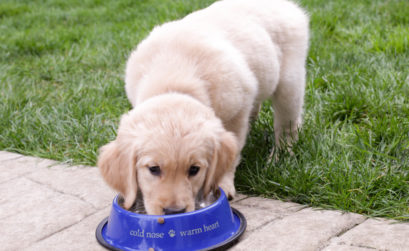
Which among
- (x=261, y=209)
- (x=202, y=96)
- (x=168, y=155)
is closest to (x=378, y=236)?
(x=261, y=209)

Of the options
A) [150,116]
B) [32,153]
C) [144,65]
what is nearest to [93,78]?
[32,153]

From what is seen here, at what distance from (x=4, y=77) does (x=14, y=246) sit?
3.23 metres

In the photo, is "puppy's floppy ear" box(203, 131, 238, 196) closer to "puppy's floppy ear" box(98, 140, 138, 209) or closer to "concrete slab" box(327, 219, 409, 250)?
"puppy's floppy ear" box(98, 140, 138, 209)

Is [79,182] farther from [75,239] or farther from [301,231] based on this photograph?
[301,231]

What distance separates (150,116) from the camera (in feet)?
7.73

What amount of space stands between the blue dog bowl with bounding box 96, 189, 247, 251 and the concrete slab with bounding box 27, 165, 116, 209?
1.90ft

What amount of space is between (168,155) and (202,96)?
575mm

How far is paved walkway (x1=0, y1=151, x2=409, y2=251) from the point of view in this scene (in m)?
2.13

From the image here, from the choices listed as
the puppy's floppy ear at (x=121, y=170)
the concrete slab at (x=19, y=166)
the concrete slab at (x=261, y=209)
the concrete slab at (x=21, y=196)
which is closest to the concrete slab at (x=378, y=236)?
the concrete slab at (x=261, y=209)

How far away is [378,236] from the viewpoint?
213 centimetres

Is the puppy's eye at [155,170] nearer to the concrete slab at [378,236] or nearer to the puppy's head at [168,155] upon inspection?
the puppy's head at [168,155]

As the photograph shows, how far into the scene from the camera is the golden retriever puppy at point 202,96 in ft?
7.52

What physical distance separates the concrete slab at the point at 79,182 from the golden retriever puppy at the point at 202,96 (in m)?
0.37

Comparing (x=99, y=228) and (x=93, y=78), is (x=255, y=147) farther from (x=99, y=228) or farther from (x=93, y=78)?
(x=93, y=78)
